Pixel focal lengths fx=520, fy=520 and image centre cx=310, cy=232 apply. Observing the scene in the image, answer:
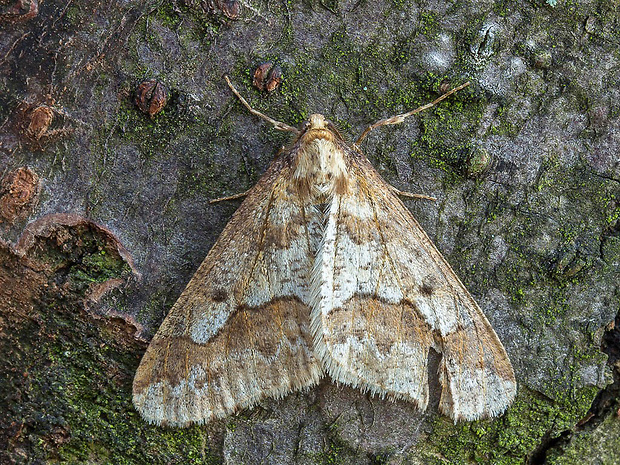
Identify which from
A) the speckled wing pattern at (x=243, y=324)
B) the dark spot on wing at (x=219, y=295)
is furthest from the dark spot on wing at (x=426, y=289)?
the dark spot on wing at (x=219, y=295)

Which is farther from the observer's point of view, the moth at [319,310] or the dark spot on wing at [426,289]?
the dark spot on wing at [426,289]

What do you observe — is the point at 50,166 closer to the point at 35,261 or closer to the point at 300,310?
the point at 35,261

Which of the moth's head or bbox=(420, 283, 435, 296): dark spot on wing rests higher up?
the moth's head

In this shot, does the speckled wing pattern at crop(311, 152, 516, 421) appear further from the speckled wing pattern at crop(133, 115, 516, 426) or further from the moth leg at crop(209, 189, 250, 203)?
the moth leg at crop(209, 189, 250, 203)

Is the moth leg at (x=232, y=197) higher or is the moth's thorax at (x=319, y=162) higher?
the moth's thorax at (x=319, y=162)

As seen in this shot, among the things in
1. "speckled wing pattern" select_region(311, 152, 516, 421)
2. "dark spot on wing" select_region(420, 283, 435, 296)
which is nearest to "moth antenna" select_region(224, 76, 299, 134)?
"speckled wing pattern" select_region(311, 152, 516, 421)

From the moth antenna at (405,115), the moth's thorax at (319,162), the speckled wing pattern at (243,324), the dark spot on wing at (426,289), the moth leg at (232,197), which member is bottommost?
the speckled wing pattern at (243,324)

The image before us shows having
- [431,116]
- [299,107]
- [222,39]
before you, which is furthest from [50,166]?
[431,116]

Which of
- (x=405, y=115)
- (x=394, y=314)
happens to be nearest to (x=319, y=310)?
(x=394, y=314)

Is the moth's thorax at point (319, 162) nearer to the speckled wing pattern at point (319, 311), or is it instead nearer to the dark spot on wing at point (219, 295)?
the speckled wing pattern at point (319, 311)
